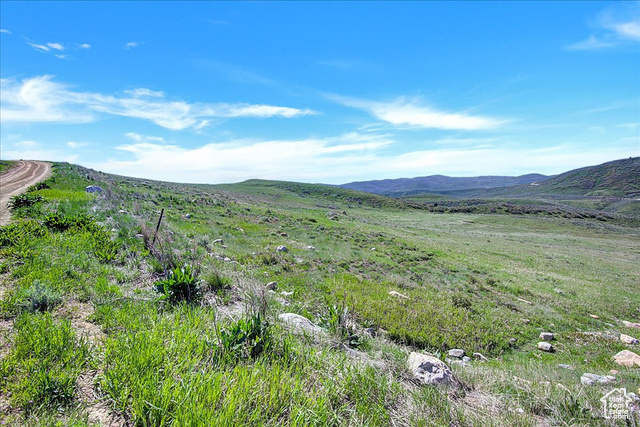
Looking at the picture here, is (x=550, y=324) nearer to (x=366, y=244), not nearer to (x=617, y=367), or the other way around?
(x=617, y=367)

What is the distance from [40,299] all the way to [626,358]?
14.3 m

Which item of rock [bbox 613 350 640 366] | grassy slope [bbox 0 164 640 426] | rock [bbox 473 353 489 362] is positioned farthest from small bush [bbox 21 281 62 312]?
rock [bbox 613 350 640 366]

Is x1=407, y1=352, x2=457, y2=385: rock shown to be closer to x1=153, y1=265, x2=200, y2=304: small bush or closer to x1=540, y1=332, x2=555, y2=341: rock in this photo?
x1=153, y1=265, x2=200, y2=304: small bush

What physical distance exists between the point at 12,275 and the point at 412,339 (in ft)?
28.3

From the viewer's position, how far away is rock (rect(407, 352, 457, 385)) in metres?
3.66

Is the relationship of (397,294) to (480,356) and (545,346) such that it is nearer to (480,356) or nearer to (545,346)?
(480,356)

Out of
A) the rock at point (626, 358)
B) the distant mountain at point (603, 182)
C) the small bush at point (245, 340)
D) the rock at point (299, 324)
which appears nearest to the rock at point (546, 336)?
the rock at point (626, 358)

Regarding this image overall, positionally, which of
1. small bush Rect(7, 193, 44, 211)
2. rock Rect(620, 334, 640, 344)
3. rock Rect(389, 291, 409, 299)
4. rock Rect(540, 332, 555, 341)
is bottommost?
rock Rect(620, 334, 640, 344)

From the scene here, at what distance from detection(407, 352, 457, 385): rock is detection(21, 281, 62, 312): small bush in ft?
17.5

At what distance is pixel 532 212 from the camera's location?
76.6 meters

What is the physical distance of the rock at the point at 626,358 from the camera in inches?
316

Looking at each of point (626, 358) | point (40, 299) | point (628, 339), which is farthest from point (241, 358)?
point (628, 339)

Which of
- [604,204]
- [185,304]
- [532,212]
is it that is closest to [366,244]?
[185,304]

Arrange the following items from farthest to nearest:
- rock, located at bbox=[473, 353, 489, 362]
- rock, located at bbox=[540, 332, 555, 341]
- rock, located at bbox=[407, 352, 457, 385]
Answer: rock, located at bbox=[540, 332, 555, 341] → rock, located at bbox=[473, 353, 489, 362] → rock, located at bbox=[407, 352, 457, 385]
